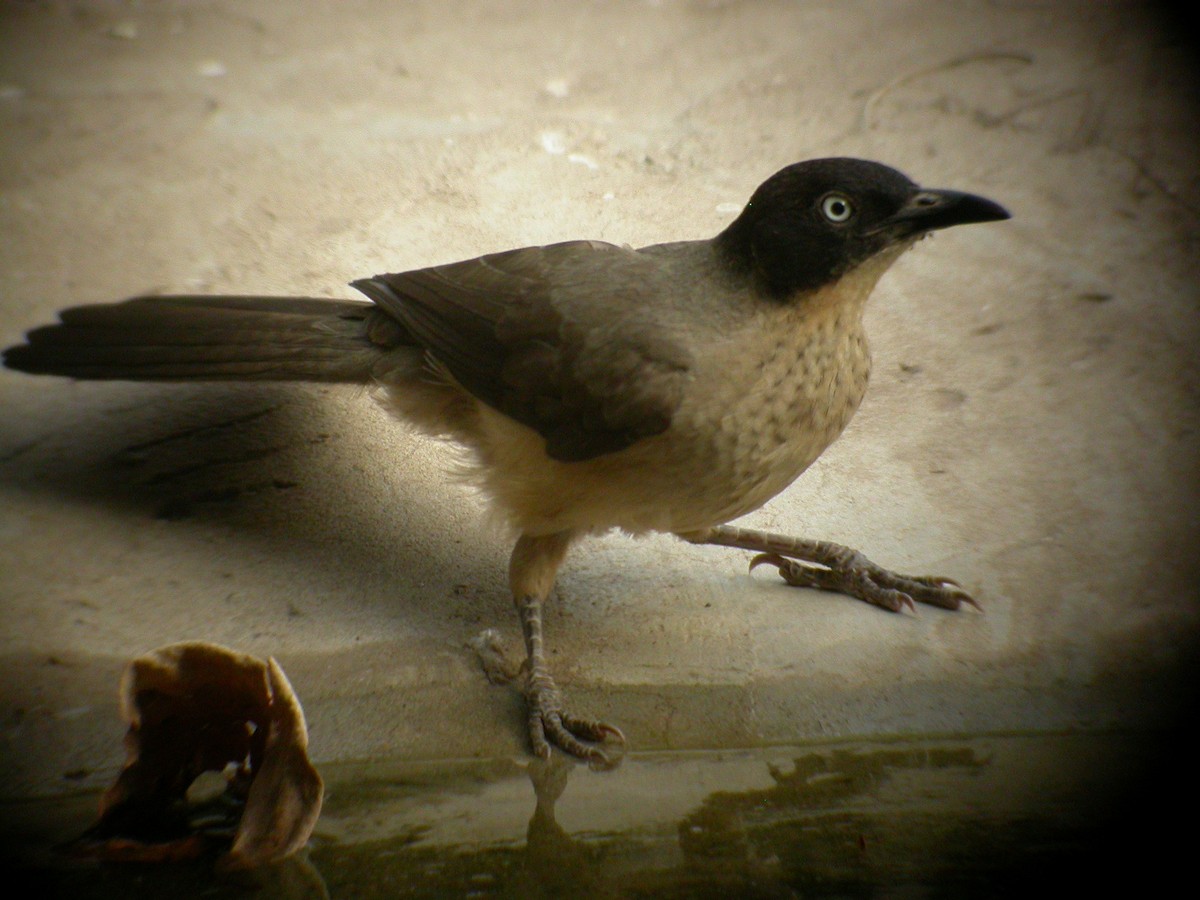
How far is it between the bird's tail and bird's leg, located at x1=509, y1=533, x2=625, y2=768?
0.81m

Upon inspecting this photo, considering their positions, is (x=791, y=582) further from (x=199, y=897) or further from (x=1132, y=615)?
(x=199, y=897)

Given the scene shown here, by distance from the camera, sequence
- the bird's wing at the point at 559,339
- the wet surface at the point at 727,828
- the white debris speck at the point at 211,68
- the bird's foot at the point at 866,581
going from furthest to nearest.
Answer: the white debris speck at the point at 211,68 < the bird's foot at the point at 866,581 < the bird's wing at the point at 559,339 < the wet surface at the point at 727,828

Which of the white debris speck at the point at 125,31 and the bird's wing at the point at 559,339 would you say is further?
the white debris speck at the point at 125,31

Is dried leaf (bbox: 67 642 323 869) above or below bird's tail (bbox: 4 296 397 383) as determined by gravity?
below

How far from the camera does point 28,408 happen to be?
3.47 metres

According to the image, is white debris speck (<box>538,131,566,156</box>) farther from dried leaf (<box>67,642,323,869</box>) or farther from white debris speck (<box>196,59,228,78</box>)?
dried leaf (<box>67,642,323,869</box>)

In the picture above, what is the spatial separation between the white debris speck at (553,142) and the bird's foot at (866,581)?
8.62ft

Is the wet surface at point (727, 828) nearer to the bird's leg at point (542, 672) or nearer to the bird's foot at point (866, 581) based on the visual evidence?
the bird's leg at point (542, 672)

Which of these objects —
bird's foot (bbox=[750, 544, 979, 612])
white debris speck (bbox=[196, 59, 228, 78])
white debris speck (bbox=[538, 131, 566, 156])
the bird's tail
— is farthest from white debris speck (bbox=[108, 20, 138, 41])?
bird's foot (bbox=[750, 544, 979, 612])

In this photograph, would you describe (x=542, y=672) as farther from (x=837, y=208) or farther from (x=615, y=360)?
(x=837, y=208)

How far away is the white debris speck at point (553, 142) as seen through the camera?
16.9 feet

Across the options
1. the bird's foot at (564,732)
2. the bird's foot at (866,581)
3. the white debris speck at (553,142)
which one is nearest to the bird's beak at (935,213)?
the bird's foot at (866,581)

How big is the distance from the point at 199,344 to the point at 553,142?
2.49m

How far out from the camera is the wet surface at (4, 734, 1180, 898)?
208 centimetres
